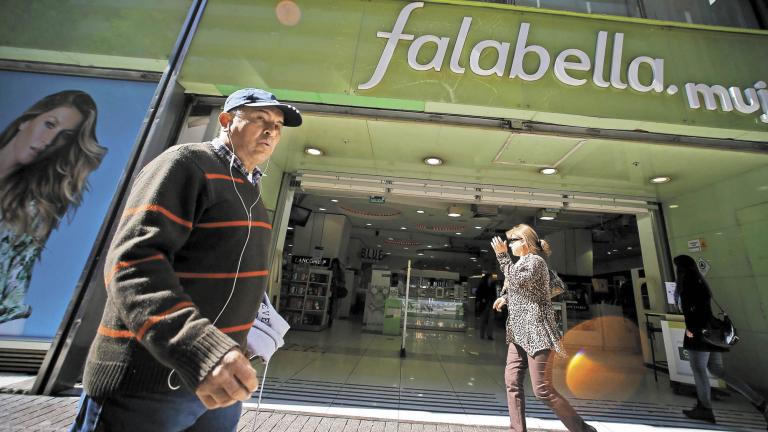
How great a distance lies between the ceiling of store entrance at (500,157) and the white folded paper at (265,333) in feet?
9.29

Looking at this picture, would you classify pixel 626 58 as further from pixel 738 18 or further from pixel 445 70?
pixel 738 18

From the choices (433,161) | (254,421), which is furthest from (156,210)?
(433,161)

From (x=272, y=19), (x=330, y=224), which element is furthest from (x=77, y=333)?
(x=330, y=224)

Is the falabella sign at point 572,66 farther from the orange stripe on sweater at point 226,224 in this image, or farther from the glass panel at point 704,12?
the orange stripe on sweater at point 226,224

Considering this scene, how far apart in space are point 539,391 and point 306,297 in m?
7.41

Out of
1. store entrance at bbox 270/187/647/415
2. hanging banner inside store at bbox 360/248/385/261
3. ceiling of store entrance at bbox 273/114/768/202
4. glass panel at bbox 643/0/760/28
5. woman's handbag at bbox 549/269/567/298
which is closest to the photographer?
woman's handbag at bbox 549/269/567/298

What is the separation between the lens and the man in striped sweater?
652mm

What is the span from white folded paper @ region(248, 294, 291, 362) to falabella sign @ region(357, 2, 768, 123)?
2.78 metres

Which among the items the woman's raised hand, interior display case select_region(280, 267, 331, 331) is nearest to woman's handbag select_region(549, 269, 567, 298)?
the woman's raised hand

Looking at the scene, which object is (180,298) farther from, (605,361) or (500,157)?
(605,361)

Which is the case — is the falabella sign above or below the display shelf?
above

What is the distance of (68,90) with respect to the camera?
12.1 feet

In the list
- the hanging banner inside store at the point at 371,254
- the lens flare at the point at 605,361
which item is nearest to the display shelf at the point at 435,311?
the lens flare at the point at 605,361

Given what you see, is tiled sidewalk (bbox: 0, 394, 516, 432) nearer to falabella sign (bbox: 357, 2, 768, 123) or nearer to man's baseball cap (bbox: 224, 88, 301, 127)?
man's baseball cap (bbox: 224, 88, 301, 127)
